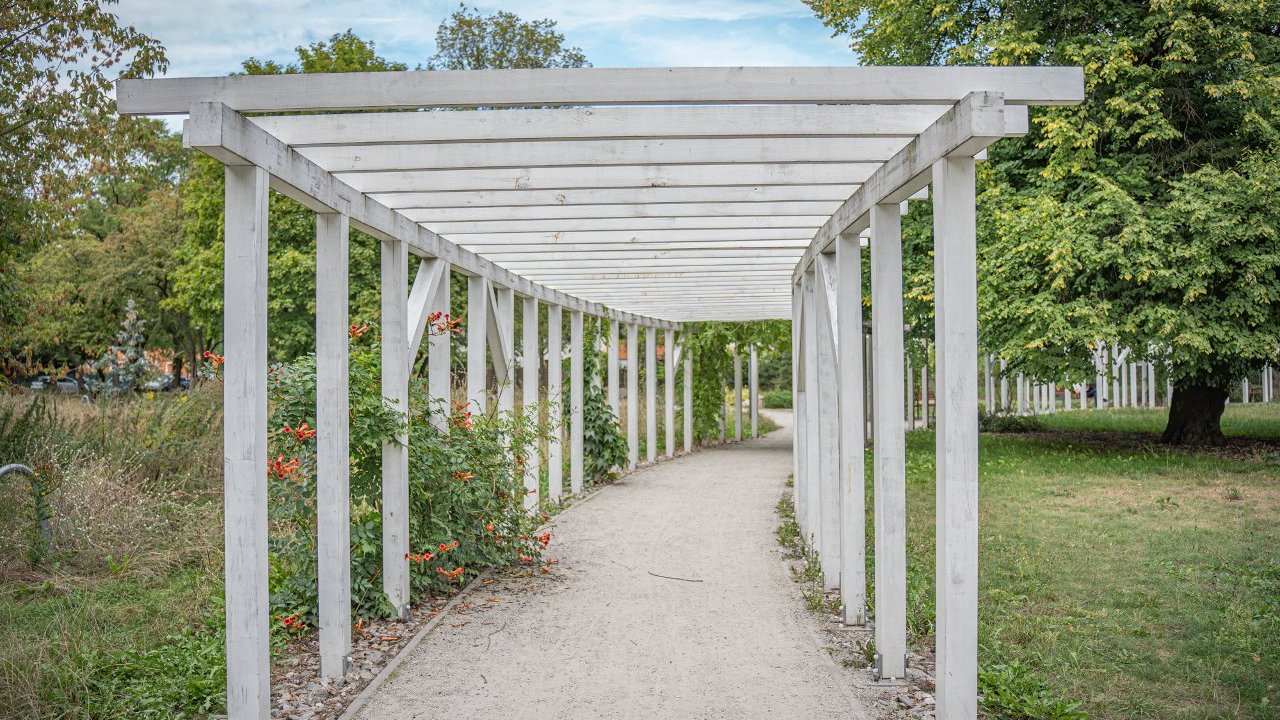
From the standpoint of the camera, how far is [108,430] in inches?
354

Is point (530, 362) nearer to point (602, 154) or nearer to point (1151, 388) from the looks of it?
point (602, 154)

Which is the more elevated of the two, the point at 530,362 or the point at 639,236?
the point at 639,236

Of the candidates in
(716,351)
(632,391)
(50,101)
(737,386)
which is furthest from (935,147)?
(737,386)

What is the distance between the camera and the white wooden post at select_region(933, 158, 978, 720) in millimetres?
3617

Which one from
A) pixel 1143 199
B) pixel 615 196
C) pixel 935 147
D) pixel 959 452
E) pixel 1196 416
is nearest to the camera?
pixel 959 452

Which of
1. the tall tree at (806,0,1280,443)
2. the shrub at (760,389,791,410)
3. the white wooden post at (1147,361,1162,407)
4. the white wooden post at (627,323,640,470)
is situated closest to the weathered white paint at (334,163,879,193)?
the tall tree at (806,0,1280,443)

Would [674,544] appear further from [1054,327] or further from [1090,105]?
[1090,105]

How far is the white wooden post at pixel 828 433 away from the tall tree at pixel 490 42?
2016cm

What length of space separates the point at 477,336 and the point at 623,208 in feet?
7.91

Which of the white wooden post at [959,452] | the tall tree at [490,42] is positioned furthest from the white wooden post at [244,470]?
the tall tree at [490,42]

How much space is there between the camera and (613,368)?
14.1m

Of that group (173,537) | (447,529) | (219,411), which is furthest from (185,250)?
(447,529)

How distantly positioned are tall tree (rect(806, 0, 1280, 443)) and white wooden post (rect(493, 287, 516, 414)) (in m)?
6.95

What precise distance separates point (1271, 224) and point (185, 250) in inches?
832
